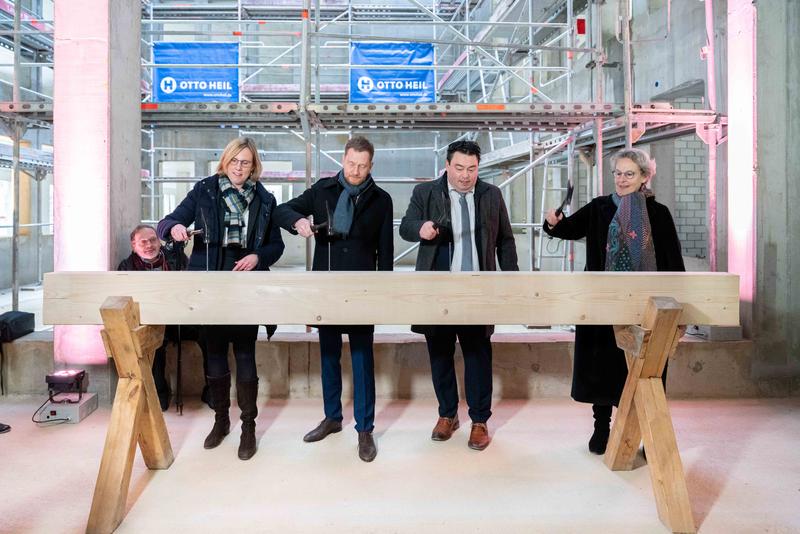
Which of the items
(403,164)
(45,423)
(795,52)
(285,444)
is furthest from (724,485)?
(403,164)

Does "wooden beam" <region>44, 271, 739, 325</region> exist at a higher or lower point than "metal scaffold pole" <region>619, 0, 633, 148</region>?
lower

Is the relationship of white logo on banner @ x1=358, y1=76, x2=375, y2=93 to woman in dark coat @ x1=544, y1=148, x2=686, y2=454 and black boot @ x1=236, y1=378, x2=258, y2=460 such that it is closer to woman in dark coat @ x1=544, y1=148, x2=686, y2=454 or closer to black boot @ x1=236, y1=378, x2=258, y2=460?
woman in dark coat @ x1=544, y1=148, x2=686, y2=454

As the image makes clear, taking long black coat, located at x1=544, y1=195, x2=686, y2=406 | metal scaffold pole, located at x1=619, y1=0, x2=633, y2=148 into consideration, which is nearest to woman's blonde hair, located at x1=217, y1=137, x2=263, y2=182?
long black coat, located at x1=544, y1=195, x2=686, y2=406

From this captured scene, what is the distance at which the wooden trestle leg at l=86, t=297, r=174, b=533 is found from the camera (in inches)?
85.0

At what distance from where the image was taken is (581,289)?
2342mm

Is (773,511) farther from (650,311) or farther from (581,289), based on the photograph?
(581,289)

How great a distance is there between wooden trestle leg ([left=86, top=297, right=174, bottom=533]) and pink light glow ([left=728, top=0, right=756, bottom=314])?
345cm

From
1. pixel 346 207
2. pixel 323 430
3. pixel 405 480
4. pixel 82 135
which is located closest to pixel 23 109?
pixel 82 135

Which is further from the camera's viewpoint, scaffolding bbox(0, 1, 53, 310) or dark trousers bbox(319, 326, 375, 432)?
scaffolding bbox(0, 1, 53, 310)

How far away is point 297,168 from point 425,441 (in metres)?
9.24

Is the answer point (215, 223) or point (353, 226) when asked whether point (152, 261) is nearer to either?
point (215, 223)

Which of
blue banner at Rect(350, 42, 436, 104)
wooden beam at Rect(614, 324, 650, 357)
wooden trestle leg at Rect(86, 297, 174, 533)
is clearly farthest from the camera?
blue banner at Rect(350, 42, 436, 104)

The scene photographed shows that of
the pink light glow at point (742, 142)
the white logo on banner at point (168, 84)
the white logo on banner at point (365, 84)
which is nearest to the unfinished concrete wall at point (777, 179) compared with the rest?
the pink light glow at point (742, 142)

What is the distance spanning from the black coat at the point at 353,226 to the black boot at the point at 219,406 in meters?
0.71
